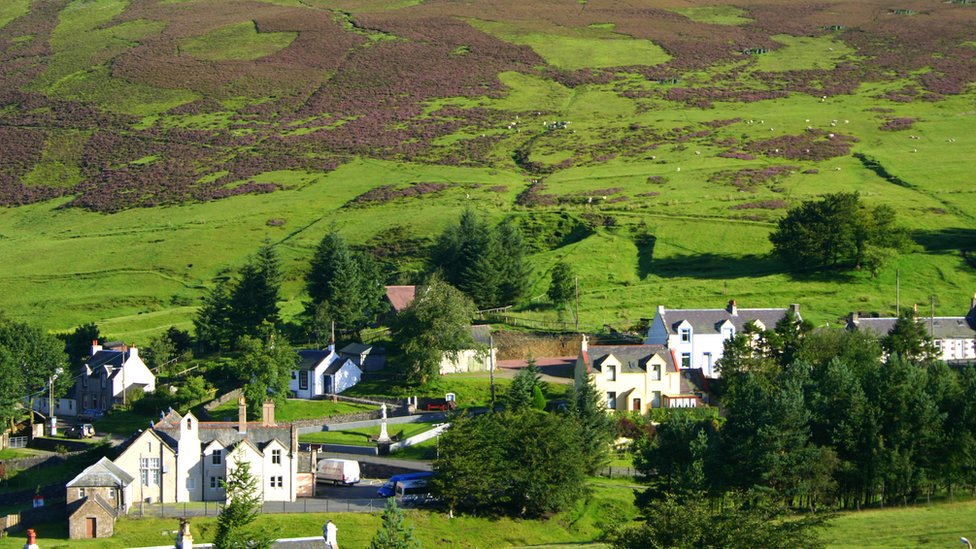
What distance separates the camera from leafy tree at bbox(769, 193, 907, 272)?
121312 millimetres

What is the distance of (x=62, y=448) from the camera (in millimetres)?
85875

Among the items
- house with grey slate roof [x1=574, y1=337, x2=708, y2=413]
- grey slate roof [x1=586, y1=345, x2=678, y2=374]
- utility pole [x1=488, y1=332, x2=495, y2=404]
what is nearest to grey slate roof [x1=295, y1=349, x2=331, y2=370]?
utility pole [x1=488, y1=332, x2=495, y2=404]

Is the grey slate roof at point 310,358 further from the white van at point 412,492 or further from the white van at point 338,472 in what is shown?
the white van at point 412,492

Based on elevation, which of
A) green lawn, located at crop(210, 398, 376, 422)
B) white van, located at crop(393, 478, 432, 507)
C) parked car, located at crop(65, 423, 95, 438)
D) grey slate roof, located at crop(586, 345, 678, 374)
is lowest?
white van, located at crop(393, 478, 432, 507)

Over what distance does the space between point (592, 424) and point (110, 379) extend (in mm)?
41523

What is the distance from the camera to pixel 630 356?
9125cm

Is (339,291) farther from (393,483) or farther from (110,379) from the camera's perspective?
(393,483)

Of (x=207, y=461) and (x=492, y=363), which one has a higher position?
(x=492, y=363)

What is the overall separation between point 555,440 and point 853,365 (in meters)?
21.6

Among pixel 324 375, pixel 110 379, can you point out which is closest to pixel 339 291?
pixel 324 375

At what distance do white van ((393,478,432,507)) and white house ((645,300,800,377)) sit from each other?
3098 centimetres

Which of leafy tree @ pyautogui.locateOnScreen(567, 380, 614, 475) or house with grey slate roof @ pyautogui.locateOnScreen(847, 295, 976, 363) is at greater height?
house with grey slate roof @ pyautogui.locateOnScreen(847, 295, 976, 363)

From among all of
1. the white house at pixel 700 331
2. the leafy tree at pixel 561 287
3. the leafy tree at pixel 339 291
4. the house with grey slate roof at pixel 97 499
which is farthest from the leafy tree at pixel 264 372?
the leafy tree at pixel 561 287

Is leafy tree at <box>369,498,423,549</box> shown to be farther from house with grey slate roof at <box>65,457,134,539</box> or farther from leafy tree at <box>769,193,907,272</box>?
leafy tree at <box>769,193,907,272</box>
